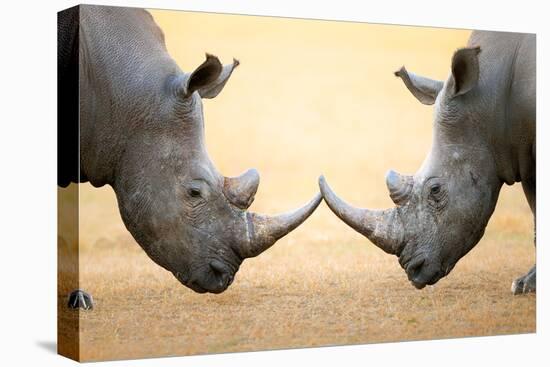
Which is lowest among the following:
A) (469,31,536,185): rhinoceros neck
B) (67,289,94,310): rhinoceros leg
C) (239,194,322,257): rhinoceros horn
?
(67,289,94,310): rhinoceros leg

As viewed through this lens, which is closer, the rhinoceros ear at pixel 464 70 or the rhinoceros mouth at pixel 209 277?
the rhinoceros mouth at pixel 209 277

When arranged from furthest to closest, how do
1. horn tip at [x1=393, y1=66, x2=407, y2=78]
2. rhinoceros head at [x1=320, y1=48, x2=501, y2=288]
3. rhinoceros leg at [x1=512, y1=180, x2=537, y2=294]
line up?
rhinoceros leg at [x1=512, y1=180, x2=537, y2=294] < horn tip at [x1=393, y1=66, x2=407, y2=78] < rhinoceros head at [x1=320, y1=48, x2=501, y2=288]

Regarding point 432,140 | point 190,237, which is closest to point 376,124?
point 432,140

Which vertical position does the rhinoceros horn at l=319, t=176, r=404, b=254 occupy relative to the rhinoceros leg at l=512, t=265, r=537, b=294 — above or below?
above

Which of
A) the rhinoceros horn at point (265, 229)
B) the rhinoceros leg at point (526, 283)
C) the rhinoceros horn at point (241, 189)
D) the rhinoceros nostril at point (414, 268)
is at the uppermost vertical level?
the rhinoceros horn at point (241, 189)

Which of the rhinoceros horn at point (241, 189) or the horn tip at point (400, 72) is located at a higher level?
the horn tip at point (400, 72)

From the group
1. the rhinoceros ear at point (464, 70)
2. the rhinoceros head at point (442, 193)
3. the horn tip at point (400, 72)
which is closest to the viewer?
the rhinoceros head at point (442, 193)

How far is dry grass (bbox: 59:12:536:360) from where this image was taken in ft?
31.4

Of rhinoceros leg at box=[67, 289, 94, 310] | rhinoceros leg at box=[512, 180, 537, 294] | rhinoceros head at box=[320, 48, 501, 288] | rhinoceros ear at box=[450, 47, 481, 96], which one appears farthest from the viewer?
rhinoceros leg at box=[512, 180, 537, 294]

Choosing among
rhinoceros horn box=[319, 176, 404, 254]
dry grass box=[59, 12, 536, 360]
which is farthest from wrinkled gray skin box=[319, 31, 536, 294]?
dry grass box=[59, 12, 536, 360]

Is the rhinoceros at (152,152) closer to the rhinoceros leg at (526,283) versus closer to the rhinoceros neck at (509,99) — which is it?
the rhinoceros neck at (509,99)

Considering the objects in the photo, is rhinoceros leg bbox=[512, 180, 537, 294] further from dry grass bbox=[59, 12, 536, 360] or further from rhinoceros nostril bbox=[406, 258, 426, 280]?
rhinoceros nostril bbox=[406, 258, 426, 280]

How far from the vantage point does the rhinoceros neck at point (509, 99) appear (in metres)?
10.9

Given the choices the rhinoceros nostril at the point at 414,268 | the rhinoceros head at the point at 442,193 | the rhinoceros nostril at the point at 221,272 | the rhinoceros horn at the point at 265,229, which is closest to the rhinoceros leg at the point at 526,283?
the rhinoceros head at the point at 442,193
